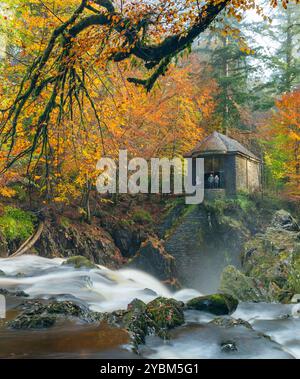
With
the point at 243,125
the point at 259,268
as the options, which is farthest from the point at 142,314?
the point at 243,125

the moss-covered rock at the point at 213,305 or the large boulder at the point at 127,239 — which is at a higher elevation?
the large boulder at the point at 127,239

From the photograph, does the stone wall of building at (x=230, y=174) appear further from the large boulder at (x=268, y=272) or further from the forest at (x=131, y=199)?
the large boulder at (x=268, y=272)

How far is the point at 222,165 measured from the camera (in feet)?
85.5

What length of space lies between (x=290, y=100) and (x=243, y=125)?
10258 mm

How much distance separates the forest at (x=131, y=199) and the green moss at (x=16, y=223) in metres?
0.07

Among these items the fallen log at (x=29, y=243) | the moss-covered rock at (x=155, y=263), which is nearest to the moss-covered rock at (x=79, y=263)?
the fallen log at (x=29, y=243)

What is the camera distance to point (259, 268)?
14.1 meters

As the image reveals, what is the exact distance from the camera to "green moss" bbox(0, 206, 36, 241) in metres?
16.4

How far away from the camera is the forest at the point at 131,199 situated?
5898mm

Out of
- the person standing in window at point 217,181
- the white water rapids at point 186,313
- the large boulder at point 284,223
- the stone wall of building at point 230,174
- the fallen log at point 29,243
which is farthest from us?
the person standing in window at point 217,181

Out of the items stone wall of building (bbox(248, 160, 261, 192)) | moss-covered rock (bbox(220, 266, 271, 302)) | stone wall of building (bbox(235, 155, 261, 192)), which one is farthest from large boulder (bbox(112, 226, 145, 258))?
stone wall of building (bbox(248, 160, 261, 192))

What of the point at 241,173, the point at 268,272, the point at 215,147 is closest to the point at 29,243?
the point at 268,272

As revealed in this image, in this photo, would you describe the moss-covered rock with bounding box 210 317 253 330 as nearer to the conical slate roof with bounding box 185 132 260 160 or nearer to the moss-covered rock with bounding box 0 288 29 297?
the moss-covered rock with bounding box 0 288 29 297

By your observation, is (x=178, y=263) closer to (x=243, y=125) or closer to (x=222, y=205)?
(x=222, y=205)
